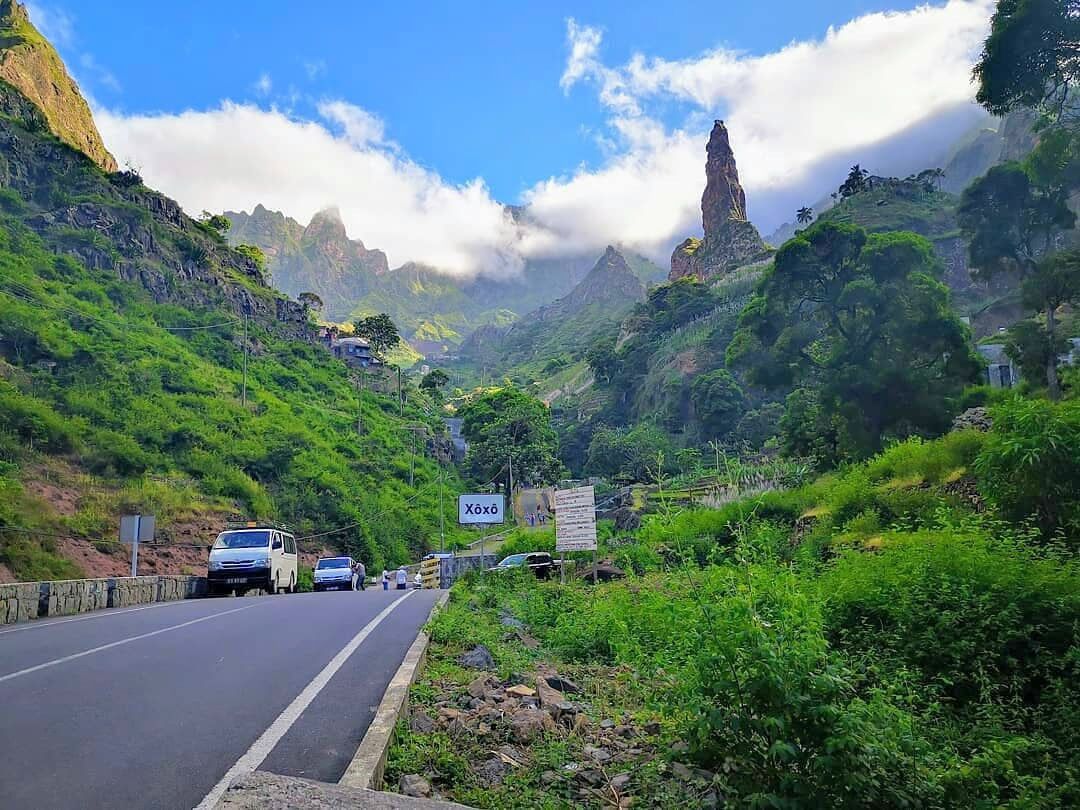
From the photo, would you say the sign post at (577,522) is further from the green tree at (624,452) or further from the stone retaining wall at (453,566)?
the green tree at (624,452)

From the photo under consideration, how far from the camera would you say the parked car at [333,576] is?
99.2ft

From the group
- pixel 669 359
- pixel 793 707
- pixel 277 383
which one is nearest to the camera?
pixel 793 707

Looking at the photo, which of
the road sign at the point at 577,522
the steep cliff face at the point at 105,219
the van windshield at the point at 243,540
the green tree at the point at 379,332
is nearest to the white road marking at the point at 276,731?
the road sign at the point at 577,522

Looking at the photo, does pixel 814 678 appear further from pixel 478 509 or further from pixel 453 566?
pixel 453 566

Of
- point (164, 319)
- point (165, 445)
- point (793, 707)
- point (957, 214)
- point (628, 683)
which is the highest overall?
point (164, 319)

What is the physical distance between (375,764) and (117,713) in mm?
3078

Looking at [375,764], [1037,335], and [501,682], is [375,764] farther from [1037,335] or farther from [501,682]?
[1037,335]

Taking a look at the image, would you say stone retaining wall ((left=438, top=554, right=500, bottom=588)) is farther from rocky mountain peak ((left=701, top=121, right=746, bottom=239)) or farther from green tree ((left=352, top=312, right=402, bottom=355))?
rocky mountain peak ((left=701, top=121, right=746, bottom=239))

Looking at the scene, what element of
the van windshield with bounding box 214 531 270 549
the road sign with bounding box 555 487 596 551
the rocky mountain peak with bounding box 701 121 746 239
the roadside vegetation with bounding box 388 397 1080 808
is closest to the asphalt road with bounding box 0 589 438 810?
the roadside vegetation with bounding box 388 397 1080 808

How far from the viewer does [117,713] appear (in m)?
6.32

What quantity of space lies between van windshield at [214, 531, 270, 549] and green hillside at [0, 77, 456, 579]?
5.75 m

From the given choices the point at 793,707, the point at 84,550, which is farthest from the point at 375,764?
the point at 84,550

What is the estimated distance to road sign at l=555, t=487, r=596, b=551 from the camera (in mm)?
14102

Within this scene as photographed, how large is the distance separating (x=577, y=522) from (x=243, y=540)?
13743mm
